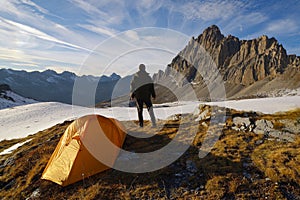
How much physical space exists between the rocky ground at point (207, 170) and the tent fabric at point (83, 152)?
291mm

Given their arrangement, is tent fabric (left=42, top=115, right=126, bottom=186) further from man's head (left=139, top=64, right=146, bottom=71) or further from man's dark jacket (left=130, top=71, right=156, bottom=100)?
man's head (left=139, top=64, right=146, bottom=71)

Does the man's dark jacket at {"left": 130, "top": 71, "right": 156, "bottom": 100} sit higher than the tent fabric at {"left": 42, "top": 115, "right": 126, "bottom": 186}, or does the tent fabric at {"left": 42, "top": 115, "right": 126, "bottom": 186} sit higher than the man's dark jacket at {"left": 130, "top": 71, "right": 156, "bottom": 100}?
the man's dark jacket at {"left": 130, "top": 71, "right": 156, "bottom": 100}

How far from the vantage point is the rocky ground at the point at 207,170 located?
579 cm

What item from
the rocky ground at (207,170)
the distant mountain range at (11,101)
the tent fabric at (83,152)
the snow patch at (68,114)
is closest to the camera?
the rocky ground at (207,170)

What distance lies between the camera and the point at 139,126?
1195 centimetres

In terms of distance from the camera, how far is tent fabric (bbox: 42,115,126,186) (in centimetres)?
691

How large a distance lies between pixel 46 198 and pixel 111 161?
231 cm

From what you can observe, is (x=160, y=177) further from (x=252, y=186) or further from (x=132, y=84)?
(x=132, y=84)

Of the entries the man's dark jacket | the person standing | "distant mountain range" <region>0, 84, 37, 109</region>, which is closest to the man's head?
the person standing

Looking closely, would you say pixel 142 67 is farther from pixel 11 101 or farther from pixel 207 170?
pixel 11 101

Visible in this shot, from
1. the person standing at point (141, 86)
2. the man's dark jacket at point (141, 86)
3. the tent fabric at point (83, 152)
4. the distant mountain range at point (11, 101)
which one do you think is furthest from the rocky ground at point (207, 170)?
the distant mountain range at point (11, 101)

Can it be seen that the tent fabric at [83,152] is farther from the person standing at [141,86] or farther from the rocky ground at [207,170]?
the person standing at [141,86]

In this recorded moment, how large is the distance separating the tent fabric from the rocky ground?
0.95 ft

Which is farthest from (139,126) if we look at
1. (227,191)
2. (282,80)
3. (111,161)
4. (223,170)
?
(282,80)
